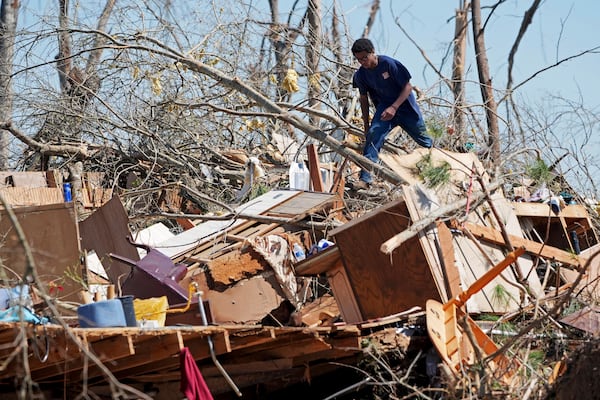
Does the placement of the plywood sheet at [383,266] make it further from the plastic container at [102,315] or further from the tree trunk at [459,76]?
the tree trunk at [459,76]

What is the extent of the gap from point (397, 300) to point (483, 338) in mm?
1059

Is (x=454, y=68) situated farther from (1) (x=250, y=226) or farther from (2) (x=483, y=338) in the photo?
(2) (x=483, y=338)

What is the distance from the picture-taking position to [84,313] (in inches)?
224

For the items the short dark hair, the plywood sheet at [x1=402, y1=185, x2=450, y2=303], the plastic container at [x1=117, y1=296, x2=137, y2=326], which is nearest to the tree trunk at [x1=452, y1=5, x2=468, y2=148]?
the short dark hair

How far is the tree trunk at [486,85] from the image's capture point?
38.1 ft

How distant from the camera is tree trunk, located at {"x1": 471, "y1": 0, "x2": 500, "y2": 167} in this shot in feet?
38.1

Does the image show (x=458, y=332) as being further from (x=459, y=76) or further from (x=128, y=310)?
(x=459, y=76)

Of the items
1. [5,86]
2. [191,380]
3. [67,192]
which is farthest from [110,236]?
[5,86]

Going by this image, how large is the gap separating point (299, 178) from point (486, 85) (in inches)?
127

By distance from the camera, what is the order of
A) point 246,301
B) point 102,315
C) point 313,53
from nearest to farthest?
point 102,315
point 246,301
point 313,53

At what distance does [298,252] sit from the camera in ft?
28.0

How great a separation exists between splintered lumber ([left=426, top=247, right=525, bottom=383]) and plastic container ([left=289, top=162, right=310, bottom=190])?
3.78 metres

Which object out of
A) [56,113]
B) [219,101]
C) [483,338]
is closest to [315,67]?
[219,101]

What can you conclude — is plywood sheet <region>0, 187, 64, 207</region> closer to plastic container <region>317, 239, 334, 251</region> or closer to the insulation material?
the insulation material
